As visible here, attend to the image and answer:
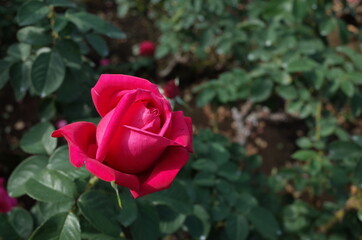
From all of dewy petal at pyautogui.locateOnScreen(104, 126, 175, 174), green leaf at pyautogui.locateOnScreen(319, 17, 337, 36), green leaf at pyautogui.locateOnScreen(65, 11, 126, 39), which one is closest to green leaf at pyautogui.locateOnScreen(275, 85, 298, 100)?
green leaf at pyautogui.locateOnScreen(319, 17, 337, 36)

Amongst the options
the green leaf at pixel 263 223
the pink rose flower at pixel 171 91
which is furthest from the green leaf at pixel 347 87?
the pink rose flower at pixel 171 91

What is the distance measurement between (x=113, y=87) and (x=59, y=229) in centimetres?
29

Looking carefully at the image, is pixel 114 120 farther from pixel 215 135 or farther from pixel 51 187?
pixel 215 135

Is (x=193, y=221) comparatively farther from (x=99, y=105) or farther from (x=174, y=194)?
(x=99, y=105)

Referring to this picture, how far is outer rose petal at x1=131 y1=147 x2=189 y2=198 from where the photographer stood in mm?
527

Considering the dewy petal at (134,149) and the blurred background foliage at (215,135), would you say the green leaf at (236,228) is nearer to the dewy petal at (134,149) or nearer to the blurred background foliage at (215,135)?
the blurred background foliage at (215,135)

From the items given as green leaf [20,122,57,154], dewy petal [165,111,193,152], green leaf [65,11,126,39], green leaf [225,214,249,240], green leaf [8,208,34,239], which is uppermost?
dewy petal [165,111,193,152]

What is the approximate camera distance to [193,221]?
999 millimetres

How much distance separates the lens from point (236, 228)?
1.04 metres

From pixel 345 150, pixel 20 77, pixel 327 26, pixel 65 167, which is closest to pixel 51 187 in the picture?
pixel 65 167

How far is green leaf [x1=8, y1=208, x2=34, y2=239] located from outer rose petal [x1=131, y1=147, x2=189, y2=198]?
43 centimetres

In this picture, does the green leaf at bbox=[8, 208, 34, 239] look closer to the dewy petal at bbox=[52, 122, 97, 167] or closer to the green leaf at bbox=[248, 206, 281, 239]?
the dewy petal at bbox=[52, 122, 97, 167]

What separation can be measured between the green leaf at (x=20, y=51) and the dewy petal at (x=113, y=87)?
0.51 meters

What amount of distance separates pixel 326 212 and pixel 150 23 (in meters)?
3.00
